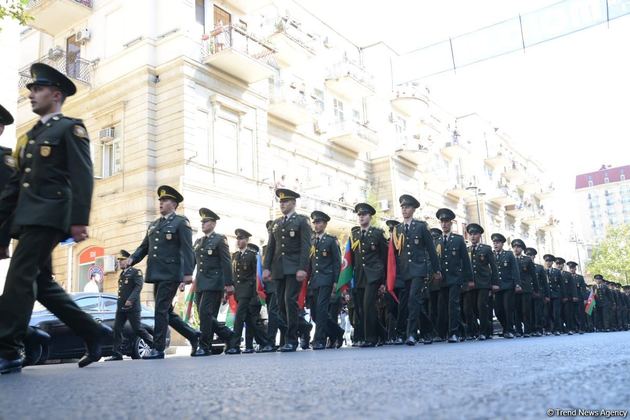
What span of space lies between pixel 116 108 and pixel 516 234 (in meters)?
40.0

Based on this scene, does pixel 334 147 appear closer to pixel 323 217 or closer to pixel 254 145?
pixel 254 145

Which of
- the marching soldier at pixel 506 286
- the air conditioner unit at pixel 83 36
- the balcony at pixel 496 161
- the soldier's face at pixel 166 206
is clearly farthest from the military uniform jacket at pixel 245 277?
the balcony at pixel 496 161

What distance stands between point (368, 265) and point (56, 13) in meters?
20.2

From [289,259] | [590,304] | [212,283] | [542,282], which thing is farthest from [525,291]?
[212,283]

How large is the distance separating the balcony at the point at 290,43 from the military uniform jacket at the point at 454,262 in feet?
52.1

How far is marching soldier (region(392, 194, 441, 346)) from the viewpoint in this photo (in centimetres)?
A: 970

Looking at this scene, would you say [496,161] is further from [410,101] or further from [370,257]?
[370,257]

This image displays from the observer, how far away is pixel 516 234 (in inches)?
2174

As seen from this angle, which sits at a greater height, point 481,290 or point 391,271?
point 391,271

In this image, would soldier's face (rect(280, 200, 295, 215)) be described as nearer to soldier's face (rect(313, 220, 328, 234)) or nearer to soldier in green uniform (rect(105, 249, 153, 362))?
soldier's face (rect(313, 220, 328, 234))

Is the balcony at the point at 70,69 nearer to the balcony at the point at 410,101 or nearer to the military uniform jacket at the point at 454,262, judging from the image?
the balcony at the point at 410,101

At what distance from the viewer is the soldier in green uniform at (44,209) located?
184 inches

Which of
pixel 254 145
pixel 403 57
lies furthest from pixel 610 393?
pixel 254 145

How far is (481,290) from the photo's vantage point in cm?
1267
